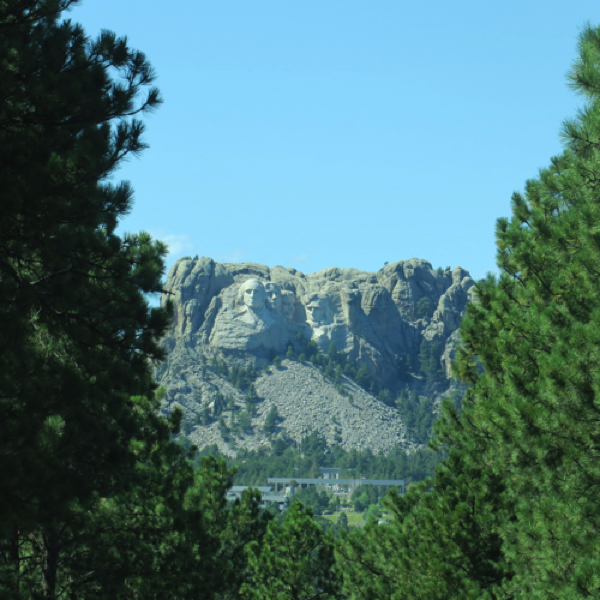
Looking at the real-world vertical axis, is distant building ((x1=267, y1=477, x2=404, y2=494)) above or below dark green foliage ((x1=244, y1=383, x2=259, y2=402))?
below

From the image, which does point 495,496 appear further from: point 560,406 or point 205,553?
point 205,553

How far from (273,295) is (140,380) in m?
179

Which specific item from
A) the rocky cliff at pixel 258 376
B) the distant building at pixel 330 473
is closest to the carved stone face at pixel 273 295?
the rocky cliff at pixel 258 376

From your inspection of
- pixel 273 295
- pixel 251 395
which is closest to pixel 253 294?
pixel 273 295

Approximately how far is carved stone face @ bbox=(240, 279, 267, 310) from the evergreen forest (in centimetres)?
17100

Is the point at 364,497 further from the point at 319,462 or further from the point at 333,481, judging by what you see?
the point at 319,462

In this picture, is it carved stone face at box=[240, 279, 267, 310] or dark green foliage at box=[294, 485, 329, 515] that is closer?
dark green foliage at box=[294, 485, 329, 515]

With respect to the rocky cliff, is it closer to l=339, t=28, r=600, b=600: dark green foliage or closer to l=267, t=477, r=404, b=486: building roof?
l=267, t=477, r=404, b=486: building roof

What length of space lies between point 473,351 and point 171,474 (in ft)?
23.2

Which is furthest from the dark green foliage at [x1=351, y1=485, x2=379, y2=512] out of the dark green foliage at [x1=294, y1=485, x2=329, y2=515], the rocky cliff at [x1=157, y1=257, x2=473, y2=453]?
the rocky cliff at [x1=157, y1=257, x2=473, y2=453]

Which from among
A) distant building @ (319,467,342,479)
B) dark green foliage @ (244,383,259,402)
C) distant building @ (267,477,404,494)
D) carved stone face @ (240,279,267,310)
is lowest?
distant building @ (267,477,404,494)

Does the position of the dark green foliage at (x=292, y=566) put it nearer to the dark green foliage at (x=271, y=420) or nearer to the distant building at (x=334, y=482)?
the distant building at (x=334, y=482)

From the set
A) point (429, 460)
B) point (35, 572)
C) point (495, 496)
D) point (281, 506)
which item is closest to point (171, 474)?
point (35, 572)

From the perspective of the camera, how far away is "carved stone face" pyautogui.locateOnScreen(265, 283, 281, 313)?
19312cm
